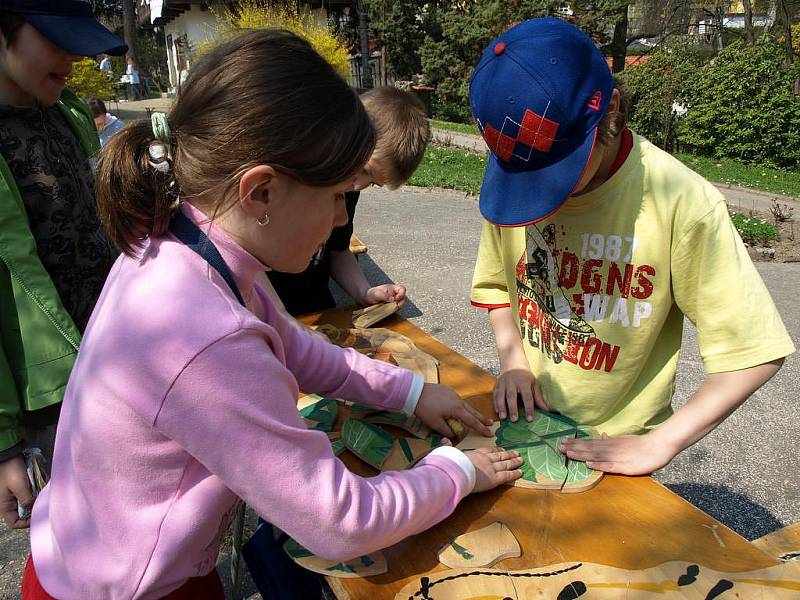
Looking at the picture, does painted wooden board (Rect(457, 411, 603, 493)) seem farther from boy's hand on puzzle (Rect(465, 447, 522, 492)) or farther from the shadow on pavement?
the shadow on pavement

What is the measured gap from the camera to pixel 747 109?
11.7 m

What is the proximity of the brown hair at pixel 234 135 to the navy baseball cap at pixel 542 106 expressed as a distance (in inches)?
16.3

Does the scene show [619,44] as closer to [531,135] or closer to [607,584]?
[531,135]

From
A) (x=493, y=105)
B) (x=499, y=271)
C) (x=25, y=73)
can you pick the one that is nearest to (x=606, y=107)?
(x=493, y=105)

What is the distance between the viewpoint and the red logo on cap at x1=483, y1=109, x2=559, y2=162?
3.91 feet

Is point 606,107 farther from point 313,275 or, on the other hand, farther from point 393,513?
point 313,275

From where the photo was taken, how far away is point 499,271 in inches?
69.6

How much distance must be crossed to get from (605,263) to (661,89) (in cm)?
1273

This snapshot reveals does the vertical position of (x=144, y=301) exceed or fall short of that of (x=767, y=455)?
it exceeds it

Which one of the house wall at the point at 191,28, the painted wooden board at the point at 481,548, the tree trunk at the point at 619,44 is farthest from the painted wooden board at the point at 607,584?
the house wall at the point at 191,28

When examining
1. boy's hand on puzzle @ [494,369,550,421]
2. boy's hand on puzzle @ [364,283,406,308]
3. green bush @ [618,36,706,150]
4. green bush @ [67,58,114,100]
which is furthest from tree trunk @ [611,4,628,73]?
boy's hand on puzzle @ [494,369,550,421]

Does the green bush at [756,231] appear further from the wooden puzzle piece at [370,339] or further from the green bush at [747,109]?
the green bush at [747,109]

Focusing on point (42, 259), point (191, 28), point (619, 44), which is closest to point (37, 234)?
point (42, 259)

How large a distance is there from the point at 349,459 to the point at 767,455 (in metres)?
2.62
